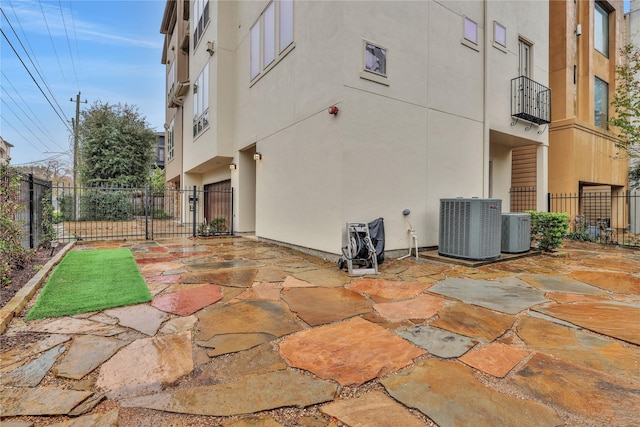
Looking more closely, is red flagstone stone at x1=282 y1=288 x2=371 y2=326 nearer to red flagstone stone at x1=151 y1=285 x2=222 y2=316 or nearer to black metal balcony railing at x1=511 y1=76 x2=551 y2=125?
red flagstone stone at x1=151 y1=285 x2=222 y2=316

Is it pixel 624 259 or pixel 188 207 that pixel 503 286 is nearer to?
pixel 624 259

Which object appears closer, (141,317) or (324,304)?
(141,317)

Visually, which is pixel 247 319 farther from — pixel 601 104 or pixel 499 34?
pixel 601 104

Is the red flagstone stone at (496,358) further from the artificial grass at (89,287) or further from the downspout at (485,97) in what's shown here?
the downspout at (485,97)

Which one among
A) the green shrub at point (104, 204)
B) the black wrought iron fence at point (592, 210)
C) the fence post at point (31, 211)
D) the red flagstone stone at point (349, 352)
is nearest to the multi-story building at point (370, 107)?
the black wrought iron fence at point (592, 210)

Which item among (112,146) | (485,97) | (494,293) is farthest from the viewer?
(112,146)

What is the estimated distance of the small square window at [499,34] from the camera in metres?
7.58

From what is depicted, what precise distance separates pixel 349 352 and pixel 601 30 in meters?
17.7

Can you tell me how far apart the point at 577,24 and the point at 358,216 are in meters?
12.6

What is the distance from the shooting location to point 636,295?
3.63 meters

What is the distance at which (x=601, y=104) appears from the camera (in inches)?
477

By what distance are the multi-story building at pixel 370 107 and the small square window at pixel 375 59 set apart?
22mm

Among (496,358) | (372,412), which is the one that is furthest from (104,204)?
(496,358)

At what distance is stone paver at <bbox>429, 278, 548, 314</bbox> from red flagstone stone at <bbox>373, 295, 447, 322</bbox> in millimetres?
344
